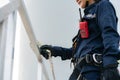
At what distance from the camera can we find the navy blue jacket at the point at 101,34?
42.6 inches

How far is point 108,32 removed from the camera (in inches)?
45.1

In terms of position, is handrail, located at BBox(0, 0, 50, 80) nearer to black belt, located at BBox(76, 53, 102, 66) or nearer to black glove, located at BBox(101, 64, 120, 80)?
black belt, located at BBox(76, 53, 102, 66)

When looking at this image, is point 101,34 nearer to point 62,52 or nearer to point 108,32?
point 108,32

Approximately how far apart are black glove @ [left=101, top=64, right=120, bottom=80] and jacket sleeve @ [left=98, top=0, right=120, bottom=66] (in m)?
0.02

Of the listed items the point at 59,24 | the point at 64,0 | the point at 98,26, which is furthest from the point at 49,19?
the point at 98,26

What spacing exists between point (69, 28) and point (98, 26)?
3.97ft

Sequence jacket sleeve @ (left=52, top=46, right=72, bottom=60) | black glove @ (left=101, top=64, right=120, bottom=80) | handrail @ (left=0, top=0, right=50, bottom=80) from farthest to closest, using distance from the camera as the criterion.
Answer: jacket sleeve @ (left=52, top=46, right=72, bottom=60)
black glove @ (left=101, top=64, right=120, bottom=80)
handrail @ (left=0, top=0, right=50, bottom=80)

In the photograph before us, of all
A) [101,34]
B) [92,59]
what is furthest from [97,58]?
[101,34]

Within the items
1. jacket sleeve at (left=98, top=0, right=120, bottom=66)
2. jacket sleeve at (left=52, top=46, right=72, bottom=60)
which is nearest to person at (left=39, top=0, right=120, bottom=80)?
jacket sleeve at (left=98, top=0, right=120, bottom=66)

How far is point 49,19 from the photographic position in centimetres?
239

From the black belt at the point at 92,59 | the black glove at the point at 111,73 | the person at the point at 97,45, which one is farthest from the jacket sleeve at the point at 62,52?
the black glove at the point at 111,73

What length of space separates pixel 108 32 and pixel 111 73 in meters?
0.21

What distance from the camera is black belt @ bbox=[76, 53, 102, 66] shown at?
3.77 feet

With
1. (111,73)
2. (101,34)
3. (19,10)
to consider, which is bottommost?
(111,73)
